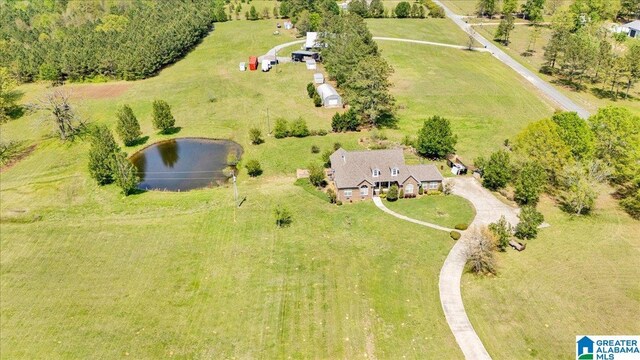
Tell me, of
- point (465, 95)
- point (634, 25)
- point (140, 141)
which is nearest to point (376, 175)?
point (465, 95)

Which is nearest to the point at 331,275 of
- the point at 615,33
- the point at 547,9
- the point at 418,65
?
the point at 418,65

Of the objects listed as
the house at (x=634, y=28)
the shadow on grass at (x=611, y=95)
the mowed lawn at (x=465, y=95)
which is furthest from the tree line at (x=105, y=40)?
the house at (x=634, y=28)

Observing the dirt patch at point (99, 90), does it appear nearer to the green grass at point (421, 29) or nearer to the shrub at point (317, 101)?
the shrub at point (317, 101)

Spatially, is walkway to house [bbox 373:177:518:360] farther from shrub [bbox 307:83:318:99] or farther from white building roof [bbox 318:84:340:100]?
shrub [bbox 307:83:318:99]

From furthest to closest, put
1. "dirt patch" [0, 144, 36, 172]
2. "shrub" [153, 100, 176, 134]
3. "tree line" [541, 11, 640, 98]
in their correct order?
1. "tree line" [541, 11, 640, 98]
2. "shrub" [153, 100, 176, 134]
3. "dirt patch" [0, 144, 36, 172]

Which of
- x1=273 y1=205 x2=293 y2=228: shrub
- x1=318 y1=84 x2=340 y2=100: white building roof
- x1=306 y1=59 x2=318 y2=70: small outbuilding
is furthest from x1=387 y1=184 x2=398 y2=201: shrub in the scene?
x1=306 y1=59 x2=318 y2=70: small outbuilding
